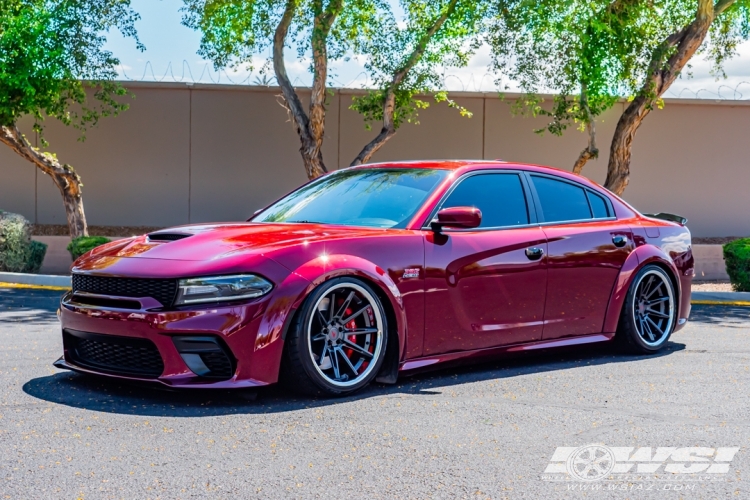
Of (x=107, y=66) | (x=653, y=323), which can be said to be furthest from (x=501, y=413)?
(x=107, y=66)

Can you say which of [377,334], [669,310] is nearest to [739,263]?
[669,310]

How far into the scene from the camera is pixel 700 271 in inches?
631

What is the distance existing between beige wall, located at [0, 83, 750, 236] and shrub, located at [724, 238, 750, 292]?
577cm

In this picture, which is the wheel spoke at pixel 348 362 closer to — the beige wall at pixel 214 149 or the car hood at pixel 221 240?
the car hood at pixel 221 240

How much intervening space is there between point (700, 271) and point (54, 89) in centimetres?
1077

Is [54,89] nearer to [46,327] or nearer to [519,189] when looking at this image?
[46,327]

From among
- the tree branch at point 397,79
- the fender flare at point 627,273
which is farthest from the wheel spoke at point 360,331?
the tree branch at point 397,79

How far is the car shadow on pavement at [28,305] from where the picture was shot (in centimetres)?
951

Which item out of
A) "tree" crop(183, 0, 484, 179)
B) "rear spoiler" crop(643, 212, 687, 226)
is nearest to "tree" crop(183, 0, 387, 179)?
"tree" crop(183, 0, 484, 179)

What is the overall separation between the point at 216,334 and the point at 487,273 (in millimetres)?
1983

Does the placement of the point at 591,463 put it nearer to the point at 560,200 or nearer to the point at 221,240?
the point at 221,240

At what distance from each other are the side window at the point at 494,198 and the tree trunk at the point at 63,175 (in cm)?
1087

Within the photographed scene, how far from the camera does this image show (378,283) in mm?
5750

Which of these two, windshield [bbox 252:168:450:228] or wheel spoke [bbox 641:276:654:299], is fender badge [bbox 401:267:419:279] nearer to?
windshield [bbox 252:168:450:228]
